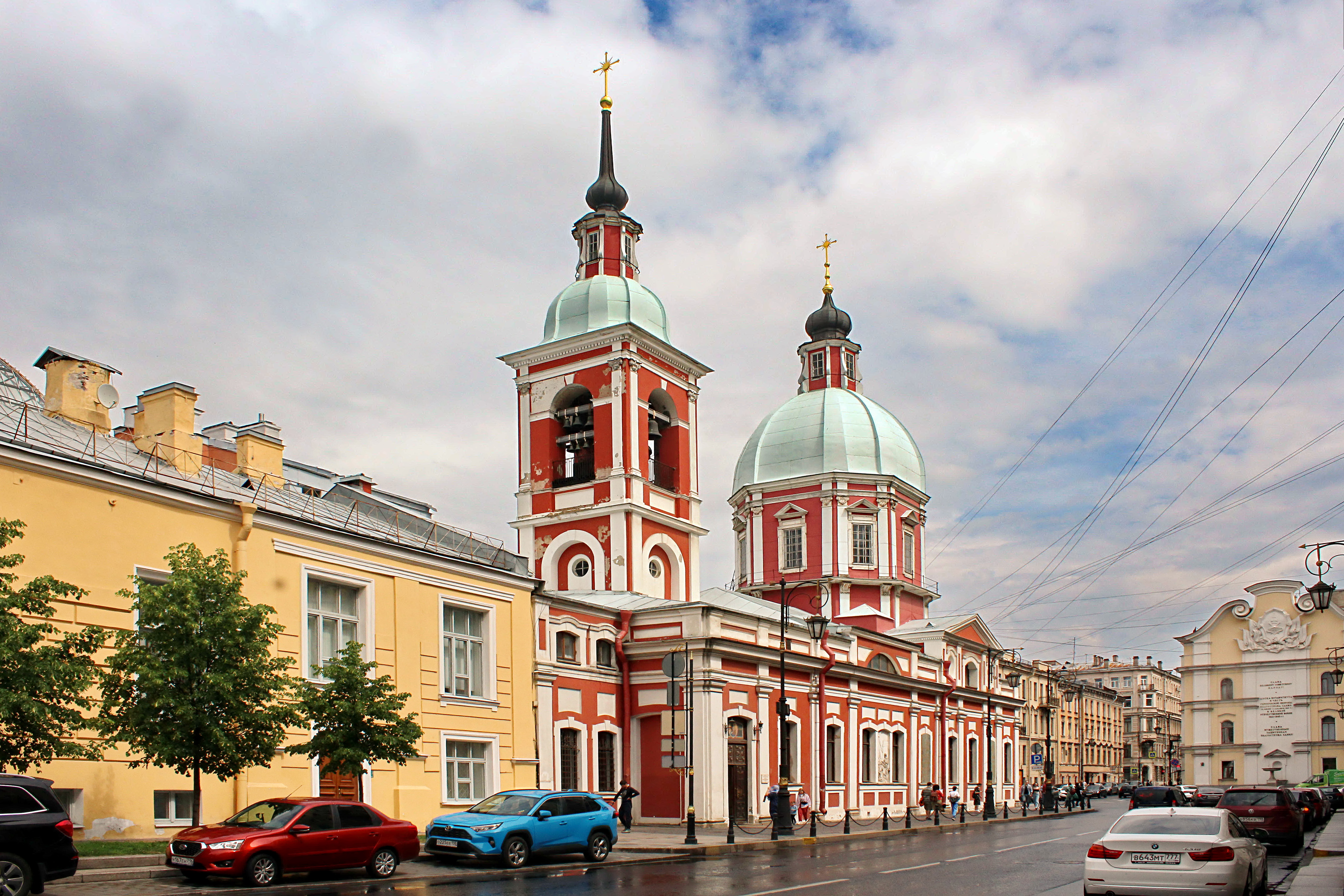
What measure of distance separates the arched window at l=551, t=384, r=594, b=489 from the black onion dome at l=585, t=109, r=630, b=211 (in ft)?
24.2

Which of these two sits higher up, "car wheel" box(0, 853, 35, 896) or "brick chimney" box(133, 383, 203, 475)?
"brick chimney" box(133, 383, 203, 475)

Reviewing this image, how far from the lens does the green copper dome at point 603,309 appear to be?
43.0 meters

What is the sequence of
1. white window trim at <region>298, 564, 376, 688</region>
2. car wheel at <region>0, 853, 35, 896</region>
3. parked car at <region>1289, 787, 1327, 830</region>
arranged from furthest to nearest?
1. parked car at <region>1289, 787, 1327, 830</region>
2. white window trim at <region>298, 564, 376, 688</region>
3. car wheel at <region>0, 853, 35, 896</region>

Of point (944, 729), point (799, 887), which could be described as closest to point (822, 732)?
point (944, 729)

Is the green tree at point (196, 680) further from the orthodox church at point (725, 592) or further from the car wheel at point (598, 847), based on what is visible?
the orthodox church at point (725, 592)

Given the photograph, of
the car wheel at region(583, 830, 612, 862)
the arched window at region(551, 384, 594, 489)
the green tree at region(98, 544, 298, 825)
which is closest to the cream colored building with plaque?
the arched window at region(551, 384, 594, 489)

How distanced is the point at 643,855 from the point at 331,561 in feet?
28.8

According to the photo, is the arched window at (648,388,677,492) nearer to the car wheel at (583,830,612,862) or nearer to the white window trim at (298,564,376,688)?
the white window trim at (298,564,376,688)

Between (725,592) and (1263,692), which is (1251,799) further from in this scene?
(1263,692)

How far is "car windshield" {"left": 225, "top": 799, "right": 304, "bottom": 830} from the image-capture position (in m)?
17.9

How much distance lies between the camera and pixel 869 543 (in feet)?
190

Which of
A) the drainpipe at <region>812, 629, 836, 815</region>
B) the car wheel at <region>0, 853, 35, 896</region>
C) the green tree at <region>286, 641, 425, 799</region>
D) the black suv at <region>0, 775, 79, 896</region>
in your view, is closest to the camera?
the car wheel at <region>0, 853, 35, 896</region>

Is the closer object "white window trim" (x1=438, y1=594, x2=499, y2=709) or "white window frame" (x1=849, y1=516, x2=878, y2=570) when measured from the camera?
"white window trim" (x1=438, y1=594, x2=499, y2=709)

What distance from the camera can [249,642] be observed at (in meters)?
19.8
